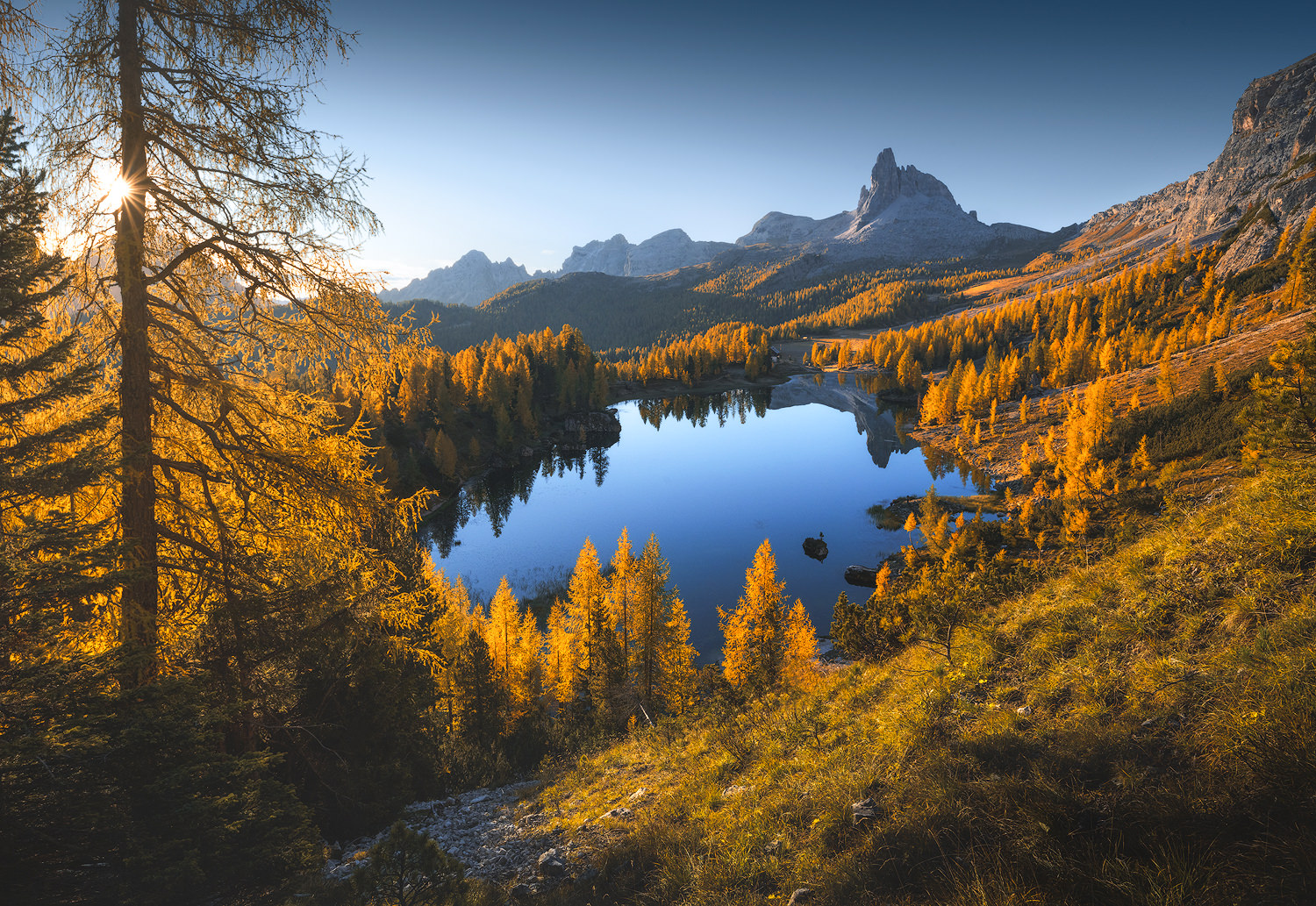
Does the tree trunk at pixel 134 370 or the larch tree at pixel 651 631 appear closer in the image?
the tree trunk at pixel 134 370

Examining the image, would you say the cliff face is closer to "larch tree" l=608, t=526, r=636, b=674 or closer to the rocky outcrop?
the rocky outcrop

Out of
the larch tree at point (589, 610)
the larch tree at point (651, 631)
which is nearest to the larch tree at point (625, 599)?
the larch tree at point (651, 631)

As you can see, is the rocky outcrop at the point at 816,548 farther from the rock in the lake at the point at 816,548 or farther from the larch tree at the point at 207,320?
the larch tree at the point at 207,320

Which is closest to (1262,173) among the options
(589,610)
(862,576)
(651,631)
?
(862,576)

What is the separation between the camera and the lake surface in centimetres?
4138

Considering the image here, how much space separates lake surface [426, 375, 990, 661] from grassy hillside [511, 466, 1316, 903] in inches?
978

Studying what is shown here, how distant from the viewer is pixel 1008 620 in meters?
8.70

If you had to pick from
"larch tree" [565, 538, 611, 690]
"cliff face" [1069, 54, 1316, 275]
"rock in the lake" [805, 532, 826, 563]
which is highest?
"cliff face" [1069, 54, 1316, 275]

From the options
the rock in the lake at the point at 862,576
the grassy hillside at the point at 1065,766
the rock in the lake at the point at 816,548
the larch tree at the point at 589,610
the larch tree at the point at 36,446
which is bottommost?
the rock in the lake at the point at 862,576

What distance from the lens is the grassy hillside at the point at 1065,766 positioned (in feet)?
10.8

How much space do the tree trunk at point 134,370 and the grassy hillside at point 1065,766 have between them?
20.4 ft

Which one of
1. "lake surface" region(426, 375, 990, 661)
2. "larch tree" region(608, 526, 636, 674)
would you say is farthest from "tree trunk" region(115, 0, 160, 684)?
"lake surface" region(426, 375, 990, 661)

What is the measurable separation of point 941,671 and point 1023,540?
33913mm

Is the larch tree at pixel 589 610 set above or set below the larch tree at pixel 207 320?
below
